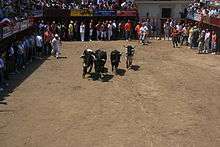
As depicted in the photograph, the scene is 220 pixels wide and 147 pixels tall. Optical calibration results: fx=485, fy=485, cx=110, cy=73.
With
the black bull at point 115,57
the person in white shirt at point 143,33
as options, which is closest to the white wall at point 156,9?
the person in white shirt at point 143,33

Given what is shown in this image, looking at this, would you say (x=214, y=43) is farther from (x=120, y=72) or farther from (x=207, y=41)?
(x=120, y=72)

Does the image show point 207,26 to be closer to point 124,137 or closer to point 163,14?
point 163,14

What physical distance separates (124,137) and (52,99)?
5.19 metres

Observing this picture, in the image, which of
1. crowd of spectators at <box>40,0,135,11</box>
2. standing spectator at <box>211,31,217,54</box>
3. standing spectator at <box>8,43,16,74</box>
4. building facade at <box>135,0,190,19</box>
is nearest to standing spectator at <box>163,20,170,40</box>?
crowd of spectators at <box>40,0,135,11</box>

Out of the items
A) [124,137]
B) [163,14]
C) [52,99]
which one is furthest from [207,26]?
[124,137]

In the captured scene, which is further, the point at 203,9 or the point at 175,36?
the point at 203,9

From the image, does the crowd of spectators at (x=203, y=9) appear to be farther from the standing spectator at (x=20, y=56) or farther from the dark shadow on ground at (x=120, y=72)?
the standing spectator at (x=20, y=56)

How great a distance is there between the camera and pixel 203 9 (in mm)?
37375

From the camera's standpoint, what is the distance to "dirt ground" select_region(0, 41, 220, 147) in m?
15.1

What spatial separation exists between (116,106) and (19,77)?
6638mm

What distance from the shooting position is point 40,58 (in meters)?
28.4

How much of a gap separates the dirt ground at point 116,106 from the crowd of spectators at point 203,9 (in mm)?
8189

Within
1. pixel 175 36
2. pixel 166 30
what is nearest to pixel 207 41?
pixel 175 36

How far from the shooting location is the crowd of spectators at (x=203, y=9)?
1359 inches
